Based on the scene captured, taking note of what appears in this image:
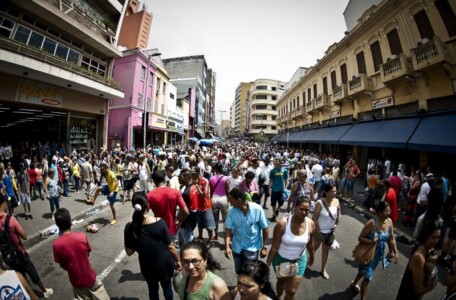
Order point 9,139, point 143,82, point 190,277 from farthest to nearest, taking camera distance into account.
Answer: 1. point 143,82
2. point 9,139
3. point 190,277

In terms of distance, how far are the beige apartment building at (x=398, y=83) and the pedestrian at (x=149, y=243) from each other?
33.1ft

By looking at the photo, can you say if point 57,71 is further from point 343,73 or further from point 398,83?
point 343,73

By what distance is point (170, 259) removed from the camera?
2.74 metres

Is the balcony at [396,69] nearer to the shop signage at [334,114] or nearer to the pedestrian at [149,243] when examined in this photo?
the shop signage at [334,114]

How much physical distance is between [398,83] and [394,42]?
258cm

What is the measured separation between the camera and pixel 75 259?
2.59 meters

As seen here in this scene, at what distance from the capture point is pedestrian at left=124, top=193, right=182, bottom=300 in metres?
2.57

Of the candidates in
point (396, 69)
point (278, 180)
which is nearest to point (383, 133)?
point (396, 69)

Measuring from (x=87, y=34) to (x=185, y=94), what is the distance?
2996cm

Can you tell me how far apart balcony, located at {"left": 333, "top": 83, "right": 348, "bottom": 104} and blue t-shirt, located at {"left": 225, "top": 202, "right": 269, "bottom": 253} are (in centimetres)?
1682

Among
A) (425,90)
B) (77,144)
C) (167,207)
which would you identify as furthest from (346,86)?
(77,144)

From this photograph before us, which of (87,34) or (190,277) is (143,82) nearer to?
(87,34)

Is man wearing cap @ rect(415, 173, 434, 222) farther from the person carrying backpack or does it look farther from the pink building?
the pink building

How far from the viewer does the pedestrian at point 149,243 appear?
2574mm
